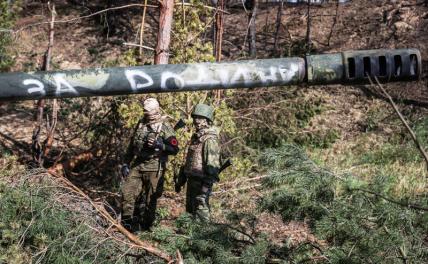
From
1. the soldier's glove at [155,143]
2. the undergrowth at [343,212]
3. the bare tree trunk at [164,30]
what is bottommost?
the undergrowth at [343,212]

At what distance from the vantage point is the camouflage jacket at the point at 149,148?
6.99 metres

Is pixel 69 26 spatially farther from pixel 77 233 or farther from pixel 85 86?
pixel 85 86

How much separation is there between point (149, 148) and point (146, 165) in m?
0.25

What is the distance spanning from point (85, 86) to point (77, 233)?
2.35 meters

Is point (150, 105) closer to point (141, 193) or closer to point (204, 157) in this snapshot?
point (204, 157)

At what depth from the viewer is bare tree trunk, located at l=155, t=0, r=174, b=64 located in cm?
837

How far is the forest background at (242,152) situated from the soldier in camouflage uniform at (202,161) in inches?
20.5

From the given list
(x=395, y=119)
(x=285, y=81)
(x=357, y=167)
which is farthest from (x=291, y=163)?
(x=395, y=119)

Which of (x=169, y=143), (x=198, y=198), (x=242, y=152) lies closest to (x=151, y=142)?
(x=169, y=143)

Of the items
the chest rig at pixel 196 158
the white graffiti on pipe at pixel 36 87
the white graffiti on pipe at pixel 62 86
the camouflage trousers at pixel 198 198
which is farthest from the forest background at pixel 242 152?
the white graffiti on pipe at pixel 36 87

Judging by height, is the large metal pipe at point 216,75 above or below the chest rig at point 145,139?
above

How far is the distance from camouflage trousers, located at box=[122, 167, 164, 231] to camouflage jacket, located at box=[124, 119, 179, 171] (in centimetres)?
9

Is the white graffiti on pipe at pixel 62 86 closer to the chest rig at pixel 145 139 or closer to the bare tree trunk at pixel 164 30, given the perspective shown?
the chest rig at pixel 145 139

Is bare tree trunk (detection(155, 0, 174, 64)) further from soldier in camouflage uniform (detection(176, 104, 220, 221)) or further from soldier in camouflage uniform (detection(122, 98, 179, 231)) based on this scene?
soldier in camouflage uniform (detection(176, 104, 220, 221))
